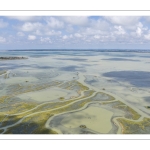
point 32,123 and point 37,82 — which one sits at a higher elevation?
point 37,82

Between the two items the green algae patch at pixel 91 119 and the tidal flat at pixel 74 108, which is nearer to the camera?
the tidal flat at pixel 74 108

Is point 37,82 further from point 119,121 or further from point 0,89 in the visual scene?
point 119,121

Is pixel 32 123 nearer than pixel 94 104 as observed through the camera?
Yes

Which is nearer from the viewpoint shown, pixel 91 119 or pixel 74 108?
pixel 91 119

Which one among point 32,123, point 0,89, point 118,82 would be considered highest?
point 118,82

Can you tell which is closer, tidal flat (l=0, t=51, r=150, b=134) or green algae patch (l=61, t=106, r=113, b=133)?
tidal flat (l=0, t=51, r=150, b=134)

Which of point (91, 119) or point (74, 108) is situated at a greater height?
point (74, 108)

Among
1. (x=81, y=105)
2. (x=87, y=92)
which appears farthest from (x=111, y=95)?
(x=81, y=105)
